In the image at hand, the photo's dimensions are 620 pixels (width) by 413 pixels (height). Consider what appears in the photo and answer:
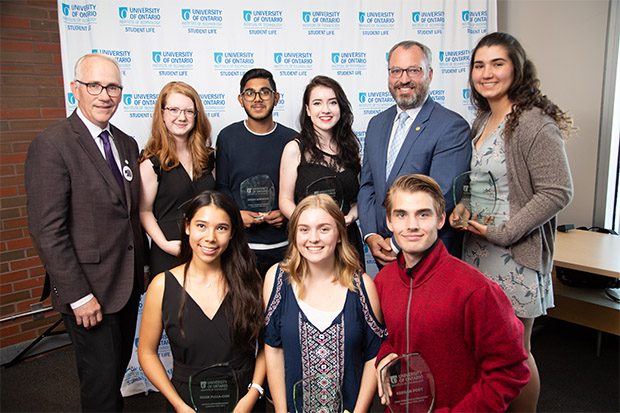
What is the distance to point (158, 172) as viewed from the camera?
2.41m

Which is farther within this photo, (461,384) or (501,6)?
(501,6)

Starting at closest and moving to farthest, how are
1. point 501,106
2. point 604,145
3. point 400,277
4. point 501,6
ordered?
point 400,277
point 501,106
point 604,145
point 501,6

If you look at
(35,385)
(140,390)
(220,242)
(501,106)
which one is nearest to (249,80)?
(220,242)

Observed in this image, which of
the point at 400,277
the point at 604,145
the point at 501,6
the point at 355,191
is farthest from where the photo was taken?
the point at 501,6

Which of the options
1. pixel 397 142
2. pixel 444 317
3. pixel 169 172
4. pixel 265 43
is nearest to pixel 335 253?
pixel 444 317

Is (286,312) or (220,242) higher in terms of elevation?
(220,242)

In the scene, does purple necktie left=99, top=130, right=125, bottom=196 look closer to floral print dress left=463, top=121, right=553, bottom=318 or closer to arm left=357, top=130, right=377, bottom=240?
arm left=357, top=130, right=377, bottom=240

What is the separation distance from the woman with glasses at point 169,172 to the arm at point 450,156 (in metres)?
1.27

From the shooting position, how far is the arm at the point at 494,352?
152 cm

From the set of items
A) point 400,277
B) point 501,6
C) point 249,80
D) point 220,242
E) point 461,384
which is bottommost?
point 461,384

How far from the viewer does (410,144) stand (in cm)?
235

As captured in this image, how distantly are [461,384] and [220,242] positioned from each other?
1.11 meters

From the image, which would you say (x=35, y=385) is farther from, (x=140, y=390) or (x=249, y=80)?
(x=249, y=80)

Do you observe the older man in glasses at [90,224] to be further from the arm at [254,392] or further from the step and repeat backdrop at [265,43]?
the step and repeat backdrop at [265,43]
